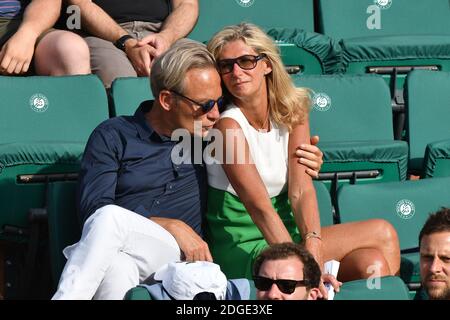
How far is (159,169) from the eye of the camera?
147 inches

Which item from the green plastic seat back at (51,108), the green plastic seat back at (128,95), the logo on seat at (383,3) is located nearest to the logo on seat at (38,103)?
the green plastic seat back at (51,108)

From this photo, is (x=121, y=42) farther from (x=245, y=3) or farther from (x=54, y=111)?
(x=245, y=3)

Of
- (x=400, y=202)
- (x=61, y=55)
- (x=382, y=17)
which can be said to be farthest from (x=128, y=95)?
(x=382, y=17)

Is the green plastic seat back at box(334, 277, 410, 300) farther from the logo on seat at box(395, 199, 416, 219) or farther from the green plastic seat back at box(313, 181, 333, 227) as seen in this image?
the logo on seat at box(395, 199, 416, 219)

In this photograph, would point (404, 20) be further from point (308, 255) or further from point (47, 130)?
point (308, 255)

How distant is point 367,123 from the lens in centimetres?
464

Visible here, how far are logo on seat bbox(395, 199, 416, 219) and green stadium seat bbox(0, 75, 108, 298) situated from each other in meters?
1.13

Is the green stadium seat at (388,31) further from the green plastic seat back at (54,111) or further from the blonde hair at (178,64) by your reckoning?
the blonde hair at (178,64)

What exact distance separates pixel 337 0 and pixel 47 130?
6.09ft

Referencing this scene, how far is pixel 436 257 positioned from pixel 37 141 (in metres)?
1.39

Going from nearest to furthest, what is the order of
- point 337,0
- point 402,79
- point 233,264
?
point 233,264
point 402,79
point 337,0

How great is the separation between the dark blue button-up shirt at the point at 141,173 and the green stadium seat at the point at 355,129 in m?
0.67

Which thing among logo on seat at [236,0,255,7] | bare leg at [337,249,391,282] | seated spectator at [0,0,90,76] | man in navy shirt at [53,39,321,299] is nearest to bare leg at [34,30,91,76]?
seated spectator at [0,0,90,76]
